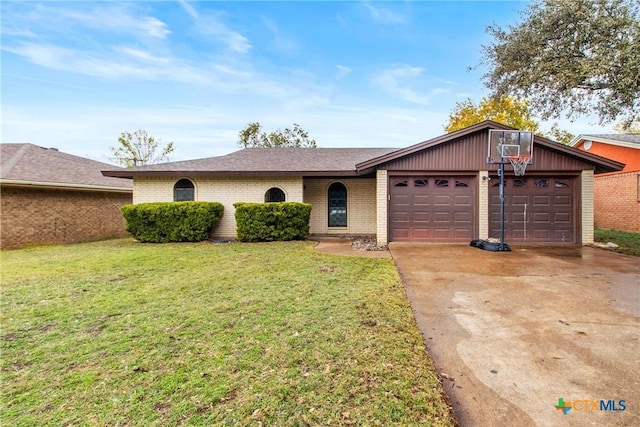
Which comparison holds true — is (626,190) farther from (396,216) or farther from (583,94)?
(396,216)

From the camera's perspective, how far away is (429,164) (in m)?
9.89

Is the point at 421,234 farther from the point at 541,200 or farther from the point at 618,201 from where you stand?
the point at 618,201

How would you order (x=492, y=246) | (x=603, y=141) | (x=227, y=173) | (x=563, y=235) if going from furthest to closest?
1. (x=603, y=141)
2. (x=227, y=173)
3. (x=563, y=235)
4. (x=492, y=246)

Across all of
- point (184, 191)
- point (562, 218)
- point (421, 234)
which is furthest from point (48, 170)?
point (562, 218)

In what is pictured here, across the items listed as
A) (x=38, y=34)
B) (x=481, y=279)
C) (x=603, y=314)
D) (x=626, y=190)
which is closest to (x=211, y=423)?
(x=603, y=314)

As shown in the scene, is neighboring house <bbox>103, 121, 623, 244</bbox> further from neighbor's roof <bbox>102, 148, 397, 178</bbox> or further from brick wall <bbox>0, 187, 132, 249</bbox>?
brick wall <bbox>0, 187, 132, 249</bbox>

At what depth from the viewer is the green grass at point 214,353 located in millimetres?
1983

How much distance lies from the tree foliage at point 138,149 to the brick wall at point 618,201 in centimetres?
3383

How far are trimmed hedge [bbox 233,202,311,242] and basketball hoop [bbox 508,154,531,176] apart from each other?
690 centimetres

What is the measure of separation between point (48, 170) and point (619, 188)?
25001 millimetres

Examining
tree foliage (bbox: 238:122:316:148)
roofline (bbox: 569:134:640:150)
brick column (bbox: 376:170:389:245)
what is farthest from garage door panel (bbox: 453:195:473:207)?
tree foliage (bbox: 238:122:316:148)

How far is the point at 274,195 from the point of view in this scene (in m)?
12.0

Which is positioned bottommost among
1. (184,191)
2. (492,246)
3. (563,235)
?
(492,246)

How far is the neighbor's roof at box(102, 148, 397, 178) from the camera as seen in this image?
36.4 feet
